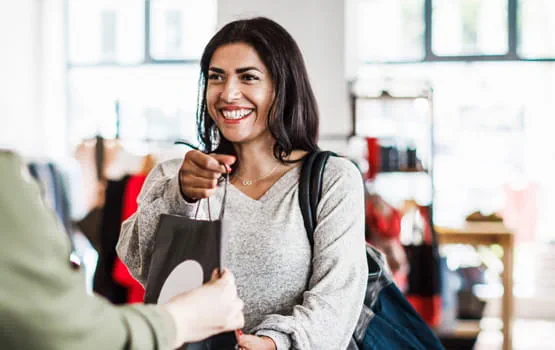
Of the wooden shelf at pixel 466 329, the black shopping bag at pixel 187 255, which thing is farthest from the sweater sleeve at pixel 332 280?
the wooden shelf at pixel 466 329

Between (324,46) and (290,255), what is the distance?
4383mm

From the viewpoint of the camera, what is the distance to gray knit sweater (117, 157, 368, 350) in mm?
1668

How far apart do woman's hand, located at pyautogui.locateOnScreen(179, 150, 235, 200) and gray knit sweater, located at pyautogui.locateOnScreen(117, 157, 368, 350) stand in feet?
0.23

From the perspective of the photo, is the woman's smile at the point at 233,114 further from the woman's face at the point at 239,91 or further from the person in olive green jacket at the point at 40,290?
the person in olive green jacket at the point at 40,290

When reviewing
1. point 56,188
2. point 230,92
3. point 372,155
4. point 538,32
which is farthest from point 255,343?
point 538,32

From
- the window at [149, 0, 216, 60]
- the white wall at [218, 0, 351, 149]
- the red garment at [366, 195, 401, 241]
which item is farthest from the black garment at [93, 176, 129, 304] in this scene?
the window at [149, 0, 216, 60]

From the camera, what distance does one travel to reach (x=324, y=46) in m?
5.96

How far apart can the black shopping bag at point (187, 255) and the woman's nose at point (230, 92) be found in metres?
0.39

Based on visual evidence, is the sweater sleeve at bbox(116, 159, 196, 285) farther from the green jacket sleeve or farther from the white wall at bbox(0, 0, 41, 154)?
the white wall at bbox(0, 0, 41, 154)

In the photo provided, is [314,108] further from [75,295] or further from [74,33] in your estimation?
[74,33]

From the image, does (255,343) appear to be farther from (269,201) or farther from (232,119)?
(232,119)

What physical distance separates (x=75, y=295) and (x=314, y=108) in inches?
45.8

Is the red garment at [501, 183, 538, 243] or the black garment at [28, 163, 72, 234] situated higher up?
the black garment at [28, 163, 72, 234]

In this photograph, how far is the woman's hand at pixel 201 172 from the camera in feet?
4.91
